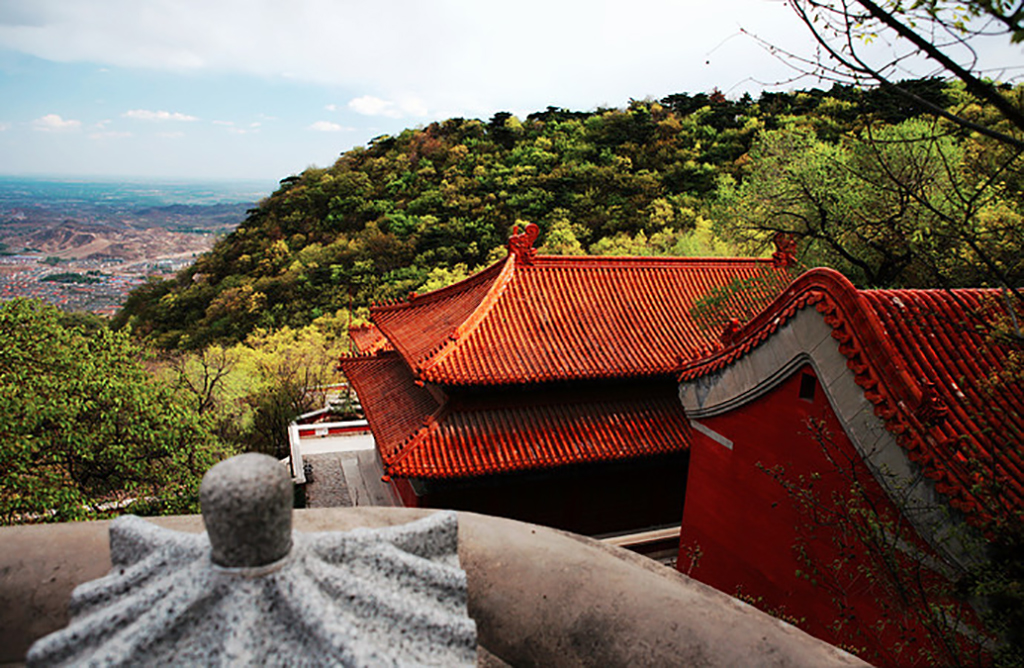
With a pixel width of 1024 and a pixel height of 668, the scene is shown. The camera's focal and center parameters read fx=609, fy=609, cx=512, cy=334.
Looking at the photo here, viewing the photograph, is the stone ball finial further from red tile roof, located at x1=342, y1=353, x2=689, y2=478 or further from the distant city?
the distant city

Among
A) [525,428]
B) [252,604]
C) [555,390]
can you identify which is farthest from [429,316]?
[252,604]

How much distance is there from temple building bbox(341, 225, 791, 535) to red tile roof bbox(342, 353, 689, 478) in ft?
0.08

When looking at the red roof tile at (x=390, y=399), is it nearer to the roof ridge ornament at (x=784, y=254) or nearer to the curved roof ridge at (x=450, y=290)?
the curved roof ridge at (x=450, y=290)

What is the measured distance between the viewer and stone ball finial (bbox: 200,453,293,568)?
1.47 m

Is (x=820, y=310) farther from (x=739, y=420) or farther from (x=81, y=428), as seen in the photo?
(x=81, y=428)

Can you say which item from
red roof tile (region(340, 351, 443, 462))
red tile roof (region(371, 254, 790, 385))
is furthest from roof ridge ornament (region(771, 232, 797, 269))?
red roof tile (region(340, 351, 443, 462))

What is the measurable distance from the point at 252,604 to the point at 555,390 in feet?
32.1

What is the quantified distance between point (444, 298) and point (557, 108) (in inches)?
2232

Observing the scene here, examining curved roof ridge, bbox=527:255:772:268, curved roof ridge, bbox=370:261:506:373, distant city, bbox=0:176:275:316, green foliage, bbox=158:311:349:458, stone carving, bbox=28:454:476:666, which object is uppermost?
curved roof ridge, bbox=527:255:772:268

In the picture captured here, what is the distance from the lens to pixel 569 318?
12.0 meters

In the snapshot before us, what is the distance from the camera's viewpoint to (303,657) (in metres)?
1.47

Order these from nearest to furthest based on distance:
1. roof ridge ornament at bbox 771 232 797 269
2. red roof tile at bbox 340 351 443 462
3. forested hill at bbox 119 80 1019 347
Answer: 1. red roof tile at bbox 340 351 443 462
2. roof ridge ornament at bbox 771 232 797 269
3. forested hill at bbox 119 80 1019 347

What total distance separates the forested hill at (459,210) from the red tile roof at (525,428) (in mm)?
23706

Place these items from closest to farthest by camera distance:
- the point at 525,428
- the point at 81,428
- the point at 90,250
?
the point at 81,428
the point at 525,428
the point at 90,250
